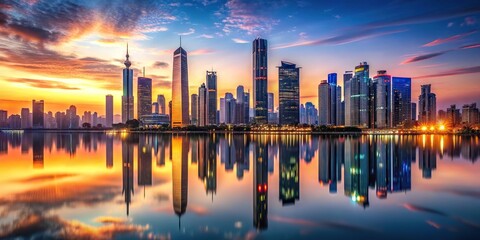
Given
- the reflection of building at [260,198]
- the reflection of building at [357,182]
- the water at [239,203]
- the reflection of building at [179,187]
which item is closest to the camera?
the water at [239,203]

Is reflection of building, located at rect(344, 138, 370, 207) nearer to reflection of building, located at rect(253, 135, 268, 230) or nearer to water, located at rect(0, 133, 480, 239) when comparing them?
water, located at rect(0, 133, 480, 239)

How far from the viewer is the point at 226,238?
1288 centimetres

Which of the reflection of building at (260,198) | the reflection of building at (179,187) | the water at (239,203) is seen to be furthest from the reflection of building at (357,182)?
the reflection of building at (179,187)

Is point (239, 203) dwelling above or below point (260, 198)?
above

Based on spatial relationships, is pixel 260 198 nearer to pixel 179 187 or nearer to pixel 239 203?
pixel 239 203

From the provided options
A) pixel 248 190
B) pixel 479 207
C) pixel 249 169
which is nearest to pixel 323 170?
pixel 249 169

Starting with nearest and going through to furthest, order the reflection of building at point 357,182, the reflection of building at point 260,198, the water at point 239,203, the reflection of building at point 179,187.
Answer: the water at point 239,203 < the reflection of building at point 260,198 < the reflection of building at point 179,187 < the reflection of building at point 357,182

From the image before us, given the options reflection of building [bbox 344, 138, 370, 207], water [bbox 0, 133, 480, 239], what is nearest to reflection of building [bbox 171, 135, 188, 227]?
water [bbox 0, 133, 480, 239]

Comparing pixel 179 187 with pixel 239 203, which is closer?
pixel 239 203

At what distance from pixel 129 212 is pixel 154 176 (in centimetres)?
1253

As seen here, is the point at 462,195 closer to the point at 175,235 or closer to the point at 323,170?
the point at 323,170

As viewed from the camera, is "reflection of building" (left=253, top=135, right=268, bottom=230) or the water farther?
"reflection of building" (left=253, top=135, right=268, bottom=230)

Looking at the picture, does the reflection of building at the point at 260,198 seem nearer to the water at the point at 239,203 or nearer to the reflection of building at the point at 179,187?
the water at the point at 239,203

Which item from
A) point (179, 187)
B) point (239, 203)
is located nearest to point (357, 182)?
point (239, 203)
